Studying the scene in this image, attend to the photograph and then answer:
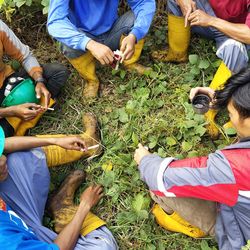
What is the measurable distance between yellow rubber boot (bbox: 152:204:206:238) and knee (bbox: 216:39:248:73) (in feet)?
3.67

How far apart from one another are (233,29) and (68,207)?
1.71 m

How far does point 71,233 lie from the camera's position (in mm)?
2604

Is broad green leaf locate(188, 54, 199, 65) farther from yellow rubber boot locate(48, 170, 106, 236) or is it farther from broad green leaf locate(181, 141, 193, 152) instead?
yellow rubber boot locate(48, 170, 106, 236)

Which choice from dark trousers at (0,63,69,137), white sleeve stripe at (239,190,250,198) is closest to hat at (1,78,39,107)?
dark trousers at (0,63,69,137)

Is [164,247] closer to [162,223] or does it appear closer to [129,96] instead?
[162,223]

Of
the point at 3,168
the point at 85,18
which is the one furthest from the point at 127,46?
the point at 3,168

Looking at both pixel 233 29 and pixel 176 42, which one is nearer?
pixel 233 29

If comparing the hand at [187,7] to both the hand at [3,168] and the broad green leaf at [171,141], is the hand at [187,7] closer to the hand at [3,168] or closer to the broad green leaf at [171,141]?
the broad green leaf at [171,141]

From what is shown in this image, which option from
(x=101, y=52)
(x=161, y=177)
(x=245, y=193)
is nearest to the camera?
(x=245, y=193)

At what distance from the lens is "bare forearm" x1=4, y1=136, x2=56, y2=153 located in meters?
2.79

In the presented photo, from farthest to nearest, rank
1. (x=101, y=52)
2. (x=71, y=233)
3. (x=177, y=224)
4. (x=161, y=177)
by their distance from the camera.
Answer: (x=101, y=52)
(x=177, y=224)
(x=71, y=233)
(x=161, y=177)

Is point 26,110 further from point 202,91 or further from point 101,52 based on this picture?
point 202,91

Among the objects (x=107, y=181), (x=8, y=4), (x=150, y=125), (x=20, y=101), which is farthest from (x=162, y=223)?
(x=8, y=4)

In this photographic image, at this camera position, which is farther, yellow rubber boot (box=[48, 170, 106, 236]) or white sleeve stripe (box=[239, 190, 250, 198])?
yellow rubber boot (box=[48, 170, 106, 236])
